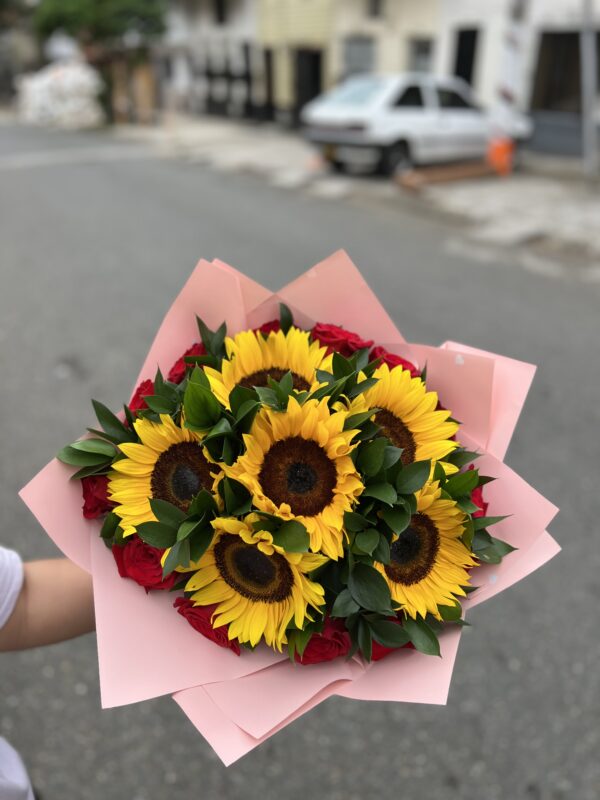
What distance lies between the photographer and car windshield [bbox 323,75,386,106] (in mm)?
10953

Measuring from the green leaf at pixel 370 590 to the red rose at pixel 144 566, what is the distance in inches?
10.6

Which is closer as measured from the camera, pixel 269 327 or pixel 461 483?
pixel 461 483

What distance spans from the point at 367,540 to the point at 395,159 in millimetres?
11320

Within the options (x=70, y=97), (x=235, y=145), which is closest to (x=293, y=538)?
(x=235, y=145)

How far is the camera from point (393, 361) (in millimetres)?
1094

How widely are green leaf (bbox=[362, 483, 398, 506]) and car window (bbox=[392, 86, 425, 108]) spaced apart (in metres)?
11.2

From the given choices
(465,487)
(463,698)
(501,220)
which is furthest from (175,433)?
(501,220)

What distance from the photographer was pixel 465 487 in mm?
972

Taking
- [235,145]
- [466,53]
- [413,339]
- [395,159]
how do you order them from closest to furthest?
[413,339], [395,159], [466,53], [235,145]

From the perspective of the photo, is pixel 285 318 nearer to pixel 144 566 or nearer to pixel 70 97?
pixel 144 566

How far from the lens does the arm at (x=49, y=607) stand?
1.21 metres

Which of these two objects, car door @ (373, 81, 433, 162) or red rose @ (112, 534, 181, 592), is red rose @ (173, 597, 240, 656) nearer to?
red rose @ (112, 534, 181, 592)

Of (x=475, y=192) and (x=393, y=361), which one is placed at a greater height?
(x=393, y=361)

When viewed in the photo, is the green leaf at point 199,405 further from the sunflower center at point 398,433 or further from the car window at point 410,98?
the car window at point 410,98
